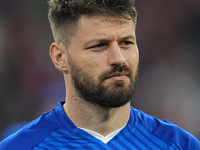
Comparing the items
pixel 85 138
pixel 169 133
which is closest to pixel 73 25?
pixel 85 138

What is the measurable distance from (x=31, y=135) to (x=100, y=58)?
2.52 ft

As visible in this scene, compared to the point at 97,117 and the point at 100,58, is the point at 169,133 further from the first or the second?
the point at 100,58

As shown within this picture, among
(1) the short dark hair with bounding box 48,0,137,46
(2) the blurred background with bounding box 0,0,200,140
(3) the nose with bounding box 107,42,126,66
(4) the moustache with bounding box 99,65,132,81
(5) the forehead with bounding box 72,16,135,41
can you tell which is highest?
(1) the short dark hair with bounding box 48,0,137,46

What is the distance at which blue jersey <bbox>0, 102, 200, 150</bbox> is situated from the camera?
8.07ft

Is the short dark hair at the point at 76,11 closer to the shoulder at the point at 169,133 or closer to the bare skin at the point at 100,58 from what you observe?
the bare skin at the point at 100,58

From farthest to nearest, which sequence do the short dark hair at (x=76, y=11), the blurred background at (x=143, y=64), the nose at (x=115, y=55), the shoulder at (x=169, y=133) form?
the blurred background at (x=143, y=64) → the shoulder at (x=169, y=133) → the short dark hair at (x=76, y=11) → the nose at (x=115, y=55)

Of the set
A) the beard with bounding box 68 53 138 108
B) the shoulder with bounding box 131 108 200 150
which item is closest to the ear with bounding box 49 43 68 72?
the beard with bounding box 68 53 138 108

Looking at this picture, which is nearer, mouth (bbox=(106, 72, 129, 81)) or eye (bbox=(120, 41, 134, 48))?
mouth (bbox=(106, 72, 129, 81))

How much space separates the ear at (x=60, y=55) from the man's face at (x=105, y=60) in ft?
0.48

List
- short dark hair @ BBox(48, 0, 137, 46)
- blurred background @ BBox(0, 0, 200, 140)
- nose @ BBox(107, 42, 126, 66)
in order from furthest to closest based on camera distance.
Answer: blurred background @ BBox(0, 0, 200, 140) → short dark hair @ BBox(48, 0, 137, 46) → nose @ BBox(107, 42, 126, 66)

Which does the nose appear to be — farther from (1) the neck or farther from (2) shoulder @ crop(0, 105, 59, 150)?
(2) shoulder @ crop(0, 105, 59, 150)

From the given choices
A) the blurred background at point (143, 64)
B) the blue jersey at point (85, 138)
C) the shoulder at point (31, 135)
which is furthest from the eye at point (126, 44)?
the blurred background at point (143, 64)

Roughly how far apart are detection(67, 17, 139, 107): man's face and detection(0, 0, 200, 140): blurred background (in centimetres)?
359

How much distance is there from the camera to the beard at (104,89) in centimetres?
234
